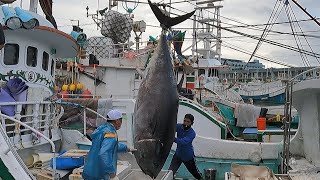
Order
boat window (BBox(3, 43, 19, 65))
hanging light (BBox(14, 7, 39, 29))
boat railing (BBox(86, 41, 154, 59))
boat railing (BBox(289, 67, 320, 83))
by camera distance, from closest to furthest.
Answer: boat railing (BBox(289, 67, 320, 83)) → hanging light (BBox(14, 7, 39, 29)) → boat window (BBox(3, 43, 19, 65)) → boat railing (BBox(86, 41, 154, 59))

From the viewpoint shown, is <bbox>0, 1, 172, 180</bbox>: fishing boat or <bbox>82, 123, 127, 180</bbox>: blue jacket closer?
<bbox>82, 123, 127, 180</bbox>: blue jacket

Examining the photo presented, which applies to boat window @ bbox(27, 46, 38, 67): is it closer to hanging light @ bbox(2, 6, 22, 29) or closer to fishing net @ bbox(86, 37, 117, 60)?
hanging light @ bbox(2, 6, 22, 29)

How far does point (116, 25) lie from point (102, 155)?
44.0 feet

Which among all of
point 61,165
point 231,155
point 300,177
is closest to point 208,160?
point 231,155

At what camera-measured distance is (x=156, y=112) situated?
140 inches

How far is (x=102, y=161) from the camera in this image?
149 inches

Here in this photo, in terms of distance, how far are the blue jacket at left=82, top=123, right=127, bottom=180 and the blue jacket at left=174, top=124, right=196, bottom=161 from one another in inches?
89.5

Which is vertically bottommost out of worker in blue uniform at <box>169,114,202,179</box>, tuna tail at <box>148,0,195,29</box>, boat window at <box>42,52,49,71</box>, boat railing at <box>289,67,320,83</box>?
worker in blue uniform at <box>169,114,202,179</box>

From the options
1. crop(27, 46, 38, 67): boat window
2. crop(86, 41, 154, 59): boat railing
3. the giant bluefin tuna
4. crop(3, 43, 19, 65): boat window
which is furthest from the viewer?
crop(86, 41, 154, 59): boat railing

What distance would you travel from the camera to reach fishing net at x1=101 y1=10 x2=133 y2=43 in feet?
53.6

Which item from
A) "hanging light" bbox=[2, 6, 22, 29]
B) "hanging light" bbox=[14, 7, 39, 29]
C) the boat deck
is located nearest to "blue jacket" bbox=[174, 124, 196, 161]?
the boat deck

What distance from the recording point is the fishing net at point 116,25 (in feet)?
53.6

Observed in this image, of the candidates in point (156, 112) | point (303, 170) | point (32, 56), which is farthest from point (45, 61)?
point (303, 170)

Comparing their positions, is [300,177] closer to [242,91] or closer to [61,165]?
[61,165]
